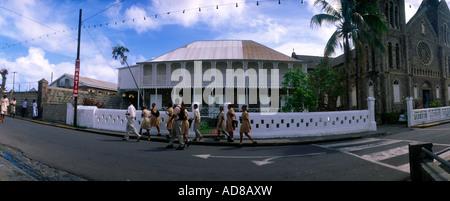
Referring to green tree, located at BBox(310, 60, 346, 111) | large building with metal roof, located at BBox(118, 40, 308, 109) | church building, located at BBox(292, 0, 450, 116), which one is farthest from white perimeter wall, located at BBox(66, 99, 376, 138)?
church building, located at BBox(292, 0, 450, 116)

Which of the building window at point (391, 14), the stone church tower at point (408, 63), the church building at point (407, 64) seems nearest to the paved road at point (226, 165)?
the church building at point (407, 64)

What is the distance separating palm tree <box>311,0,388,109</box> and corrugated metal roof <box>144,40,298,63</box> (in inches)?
244

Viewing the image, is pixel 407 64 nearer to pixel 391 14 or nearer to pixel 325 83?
pixel 391 14

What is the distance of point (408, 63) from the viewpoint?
69.1 ft

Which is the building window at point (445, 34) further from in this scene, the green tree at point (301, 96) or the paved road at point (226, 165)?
the paved road at point (226, 165)

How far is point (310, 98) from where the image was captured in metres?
12.1

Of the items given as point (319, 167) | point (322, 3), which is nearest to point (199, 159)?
point (319, 167)

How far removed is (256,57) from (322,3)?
24.4 feet

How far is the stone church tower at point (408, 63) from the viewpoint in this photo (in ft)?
64.0

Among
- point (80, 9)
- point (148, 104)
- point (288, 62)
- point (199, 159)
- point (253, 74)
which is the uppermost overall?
point (80, 9)

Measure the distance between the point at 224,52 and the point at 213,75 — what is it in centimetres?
344

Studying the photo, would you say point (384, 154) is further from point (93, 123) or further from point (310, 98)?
point (93, 123)

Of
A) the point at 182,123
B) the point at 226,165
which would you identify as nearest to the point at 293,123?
the point at 182,123

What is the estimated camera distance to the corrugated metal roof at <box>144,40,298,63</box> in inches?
782
